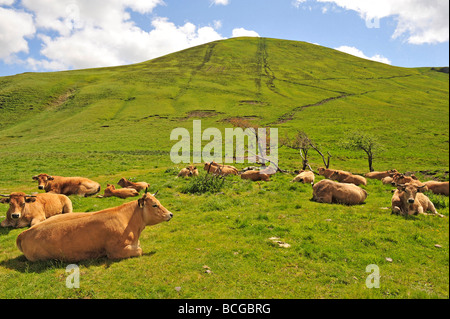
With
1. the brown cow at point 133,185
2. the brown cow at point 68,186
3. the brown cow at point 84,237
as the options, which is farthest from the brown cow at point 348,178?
the brown cow at point 68,186

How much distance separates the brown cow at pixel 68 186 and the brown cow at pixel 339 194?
13.3 metres

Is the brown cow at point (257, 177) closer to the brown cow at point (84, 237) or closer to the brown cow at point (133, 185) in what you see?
the brown cow at point (133, 185)

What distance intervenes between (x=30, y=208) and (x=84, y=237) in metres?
5.00

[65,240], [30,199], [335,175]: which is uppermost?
[30,199]

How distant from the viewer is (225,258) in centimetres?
732

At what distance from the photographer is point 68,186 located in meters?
15.9

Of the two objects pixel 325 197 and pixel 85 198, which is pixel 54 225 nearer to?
pixel 85 198

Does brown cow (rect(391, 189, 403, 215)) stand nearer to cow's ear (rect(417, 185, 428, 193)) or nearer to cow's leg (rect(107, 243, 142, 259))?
cow's ear (rect(417, 185, 428, 193))

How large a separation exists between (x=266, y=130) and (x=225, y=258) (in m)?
52.7

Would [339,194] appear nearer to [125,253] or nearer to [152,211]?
[152,211]

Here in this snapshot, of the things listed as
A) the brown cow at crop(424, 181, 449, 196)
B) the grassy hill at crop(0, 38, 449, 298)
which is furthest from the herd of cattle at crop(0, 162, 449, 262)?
the brown cow at crop(424, 181, 449, 196)

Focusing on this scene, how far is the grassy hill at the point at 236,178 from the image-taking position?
6.20 metres

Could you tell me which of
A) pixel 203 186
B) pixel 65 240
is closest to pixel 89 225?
pixel 65 240
